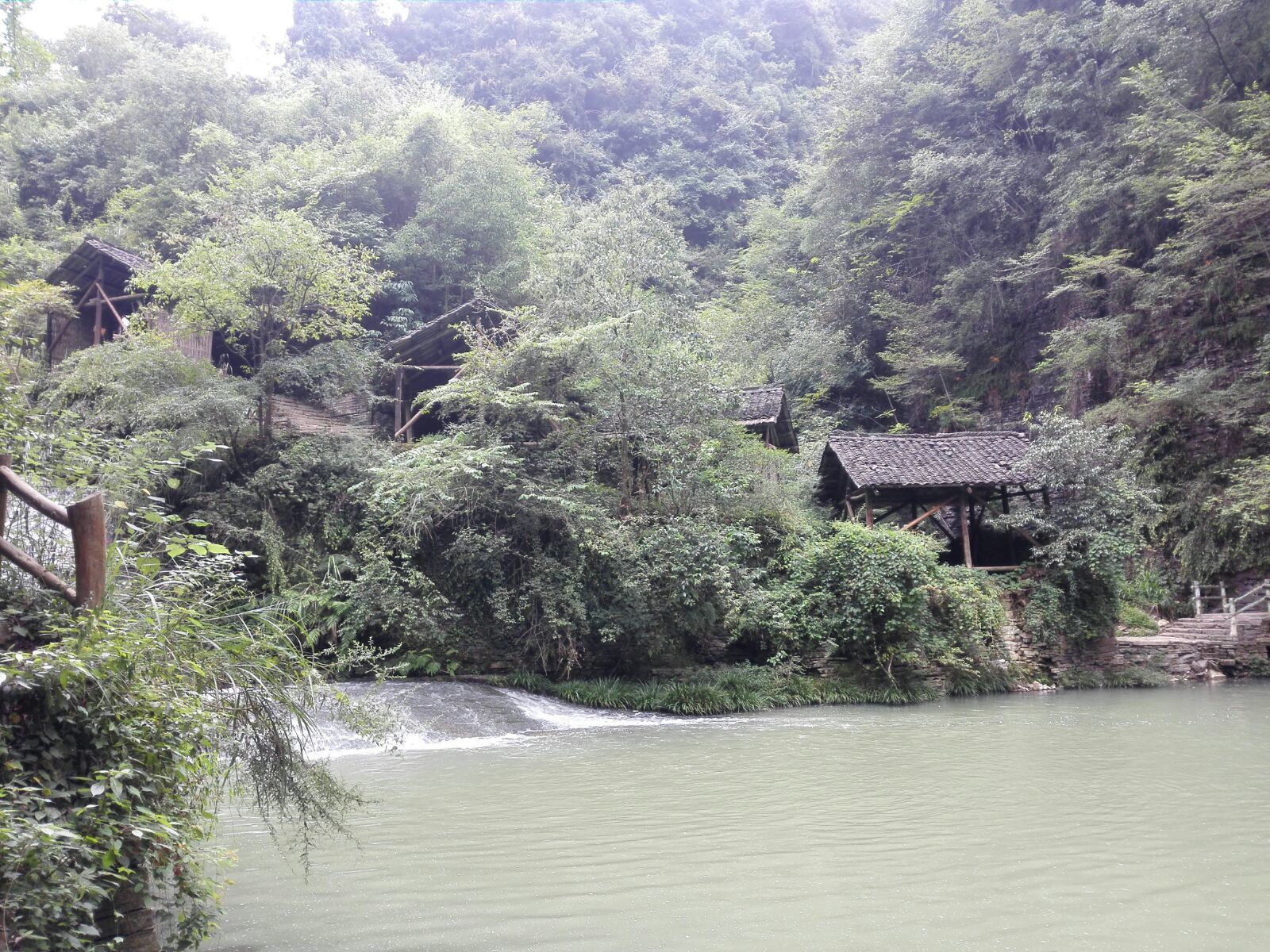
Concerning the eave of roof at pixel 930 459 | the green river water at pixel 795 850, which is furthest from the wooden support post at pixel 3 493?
the eave of roof at pixel 930 459

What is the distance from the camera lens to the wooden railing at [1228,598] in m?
17.6

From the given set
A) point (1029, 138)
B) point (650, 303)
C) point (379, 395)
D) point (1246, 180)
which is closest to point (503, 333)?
point (650, 303)

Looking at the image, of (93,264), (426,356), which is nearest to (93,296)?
(93,264)

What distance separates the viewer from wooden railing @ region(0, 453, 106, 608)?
3580 mm

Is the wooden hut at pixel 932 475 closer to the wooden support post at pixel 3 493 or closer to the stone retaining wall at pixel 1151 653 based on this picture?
the stone retaining wall at pixel 1151 653

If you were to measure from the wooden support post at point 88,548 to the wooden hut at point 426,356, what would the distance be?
1555cm

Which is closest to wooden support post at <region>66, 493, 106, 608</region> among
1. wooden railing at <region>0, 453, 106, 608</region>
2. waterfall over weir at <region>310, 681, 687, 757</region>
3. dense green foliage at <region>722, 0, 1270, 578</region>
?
wooden railing at <region>0, 453, 106, 608</region>

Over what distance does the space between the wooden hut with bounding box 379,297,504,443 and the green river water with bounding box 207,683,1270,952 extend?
11539 millimetres

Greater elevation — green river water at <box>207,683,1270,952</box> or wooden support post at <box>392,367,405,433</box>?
wooden support post at <box>392,367,405,433</box>

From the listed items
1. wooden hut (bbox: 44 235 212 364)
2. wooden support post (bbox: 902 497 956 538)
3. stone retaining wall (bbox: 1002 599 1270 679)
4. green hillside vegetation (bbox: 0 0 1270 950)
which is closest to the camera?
green hillside vegetation (bbox: 0 0 1270 950)

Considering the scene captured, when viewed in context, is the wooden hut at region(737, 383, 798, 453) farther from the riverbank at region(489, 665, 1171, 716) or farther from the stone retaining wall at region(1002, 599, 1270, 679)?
the riverbank at region(489, 665, 1171, 716)

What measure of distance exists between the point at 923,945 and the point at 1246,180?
19493 millimetres

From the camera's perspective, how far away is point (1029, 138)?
26797 millimetres

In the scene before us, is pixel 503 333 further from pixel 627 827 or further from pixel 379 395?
pixel 627 827
